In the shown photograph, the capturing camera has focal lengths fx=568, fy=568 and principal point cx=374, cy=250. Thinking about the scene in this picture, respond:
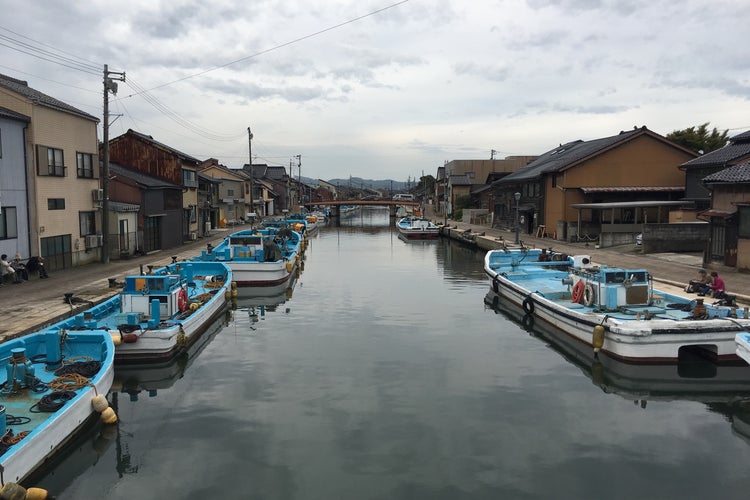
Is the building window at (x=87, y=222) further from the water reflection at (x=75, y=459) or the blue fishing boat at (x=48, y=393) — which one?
the water reflection at (x=75, y=459)

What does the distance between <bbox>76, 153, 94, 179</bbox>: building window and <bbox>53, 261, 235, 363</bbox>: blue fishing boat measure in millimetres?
13801

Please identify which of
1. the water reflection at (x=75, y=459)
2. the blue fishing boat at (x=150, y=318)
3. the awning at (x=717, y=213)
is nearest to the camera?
the water reflection at (x=75, y=459)

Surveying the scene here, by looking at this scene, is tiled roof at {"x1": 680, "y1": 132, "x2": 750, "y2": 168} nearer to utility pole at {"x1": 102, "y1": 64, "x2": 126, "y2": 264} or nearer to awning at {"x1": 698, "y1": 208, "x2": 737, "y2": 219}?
awning at {"x1": 698, "y1": 208, "x2": 737, "y2": 219}

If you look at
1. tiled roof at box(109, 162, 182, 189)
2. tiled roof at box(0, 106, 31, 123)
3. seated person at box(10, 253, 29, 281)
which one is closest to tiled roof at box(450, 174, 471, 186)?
tiled roof at box(109, 162, 182, 189)

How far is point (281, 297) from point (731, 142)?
3193 cm

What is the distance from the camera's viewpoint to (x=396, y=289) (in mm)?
30547

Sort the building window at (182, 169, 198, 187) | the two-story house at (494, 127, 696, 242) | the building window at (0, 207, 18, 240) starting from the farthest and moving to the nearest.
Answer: the building window at (182, 169, 198, 187) < the two-story house at (494, 127, 696, 242) < the building window at (0, 207, 18, 240)

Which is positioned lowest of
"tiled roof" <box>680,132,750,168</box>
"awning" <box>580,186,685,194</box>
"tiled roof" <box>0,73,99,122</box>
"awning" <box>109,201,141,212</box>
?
"awning" <box>109,201,141,212</box>

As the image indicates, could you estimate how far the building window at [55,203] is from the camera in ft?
89.5

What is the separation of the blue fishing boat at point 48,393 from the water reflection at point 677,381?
12.5 meters

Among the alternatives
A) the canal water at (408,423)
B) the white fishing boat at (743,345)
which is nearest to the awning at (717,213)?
the canal water at (408,423)

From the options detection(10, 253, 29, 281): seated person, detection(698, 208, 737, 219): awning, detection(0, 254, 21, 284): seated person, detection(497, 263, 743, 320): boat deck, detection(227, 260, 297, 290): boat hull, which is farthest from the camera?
detection(227, 260, 297, 290): boat hull

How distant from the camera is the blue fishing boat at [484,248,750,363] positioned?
Result: 15.8m

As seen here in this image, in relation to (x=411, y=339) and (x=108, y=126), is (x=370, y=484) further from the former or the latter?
(x=108, y=126)
